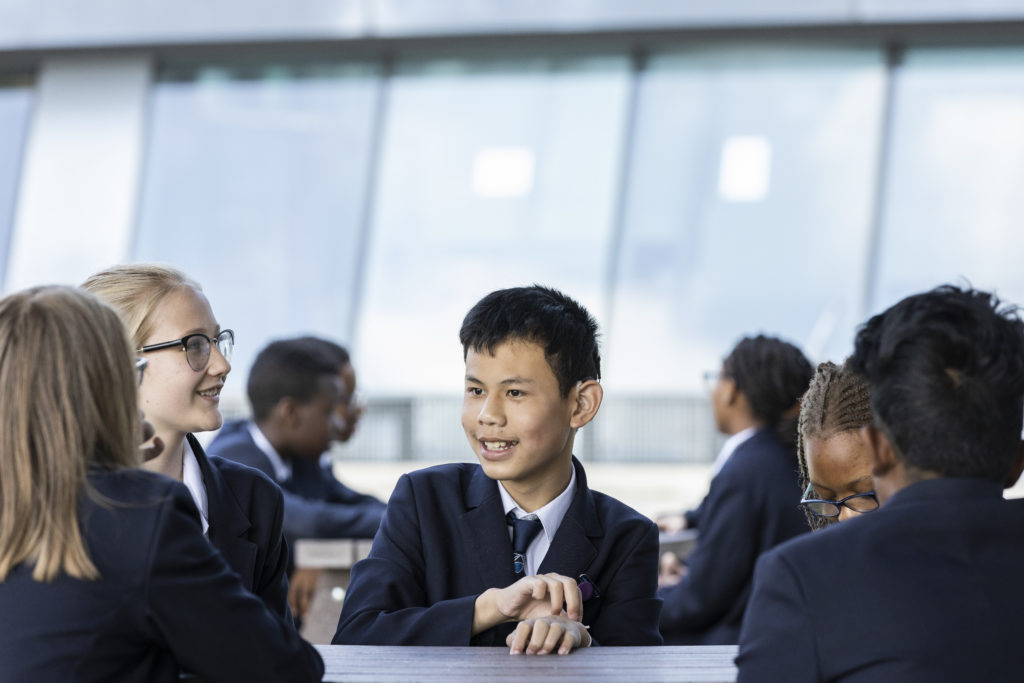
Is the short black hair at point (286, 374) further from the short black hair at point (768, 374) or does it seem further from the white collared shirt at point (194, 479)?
the white collared shirt at point (194, 479)

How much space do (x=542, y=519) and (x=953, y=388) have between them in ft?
2.87

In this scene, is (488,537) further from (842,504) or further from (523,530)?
(842,504)

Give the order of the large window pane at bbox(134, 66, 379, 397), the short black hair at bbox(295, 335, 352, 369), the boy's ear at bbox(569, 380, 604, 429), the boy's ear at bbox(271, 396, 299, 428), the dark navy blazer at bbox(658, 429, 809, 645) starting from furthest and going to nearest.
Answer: the large window pane at bbox(134, 66, 379, 397), the short black hair at bbox(295, 335, 352, 369), the boy's ear at bbox(271, 396, 299, 428), the dark navy blazer at bbox(658, 429, 809, 645), the boy's ear at bbox(569, 380, 604, 429)

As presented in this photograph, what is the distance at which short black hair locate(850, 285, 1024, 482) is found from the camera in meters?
1.26

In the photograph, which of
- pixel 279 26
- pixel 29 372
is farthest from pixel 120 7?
pixel 29 372

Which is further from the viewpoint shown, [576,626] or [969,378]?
[576,626]

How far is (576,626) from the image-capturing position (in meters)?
1.58

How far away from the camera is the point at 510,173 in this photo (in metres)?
7.07

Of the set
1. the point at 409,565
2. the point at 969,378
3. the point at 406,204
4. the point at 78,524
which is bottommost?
the point at 409,565

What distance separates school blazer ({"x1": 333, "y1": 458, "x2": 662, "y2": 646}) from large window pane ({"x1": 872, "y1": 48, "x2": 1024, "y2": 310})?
523 cm

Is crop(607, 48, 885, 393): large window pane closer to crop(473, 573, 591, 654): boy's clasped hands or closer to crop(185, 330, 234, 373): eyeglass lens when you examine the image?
crop(185, 330, 234, 373): eyeglass lens

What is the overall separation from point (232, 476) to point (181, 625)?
75 cm

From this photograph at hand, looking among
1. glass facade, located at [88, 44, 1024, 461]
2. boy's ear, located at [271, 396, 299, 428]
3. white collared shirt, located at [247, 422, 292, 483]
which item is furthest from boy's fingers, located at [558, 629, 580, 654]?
glass facade, located at [88, 44, 1024, 461]

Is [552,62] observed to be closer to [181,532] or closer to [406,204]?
[406,204]
